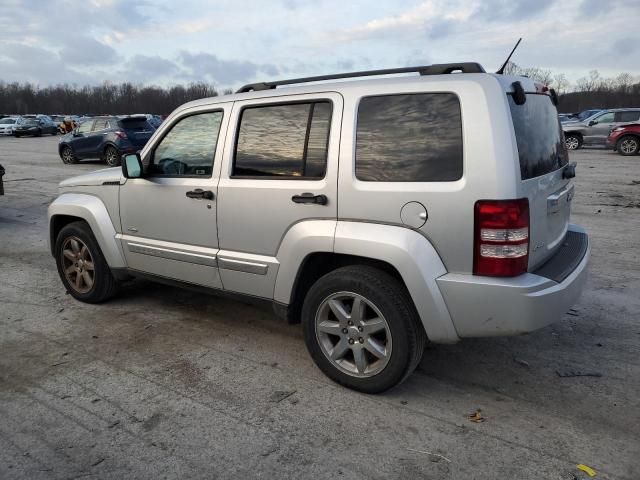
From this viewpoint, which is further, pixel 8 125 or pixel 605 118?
pixel 8 125

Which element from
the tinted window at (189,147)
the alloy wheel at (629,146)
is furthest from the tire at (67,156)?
the alloy wheel at (629,146)

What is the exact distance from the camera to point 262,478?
2611 millimetres

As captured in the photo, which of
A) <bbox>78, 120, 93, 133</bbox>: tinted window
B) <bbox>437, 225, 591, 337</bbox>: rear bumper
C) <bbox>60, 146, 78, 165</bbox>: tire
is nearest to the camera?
<bbox>437, 225, 591, 337</bbox>: rear bumper

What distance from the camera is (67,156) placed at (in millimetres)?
19844

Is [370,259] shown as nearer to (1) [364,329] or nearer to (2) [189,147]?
(1) [364,329]

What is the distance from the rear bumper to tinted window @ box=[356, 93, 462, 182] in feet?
1.97

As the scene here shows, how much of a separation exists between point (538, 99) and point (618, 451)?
211cm

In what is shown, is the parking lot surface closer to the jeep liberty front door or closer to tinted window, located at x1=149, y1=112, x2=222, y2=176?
the jeep liberty front door

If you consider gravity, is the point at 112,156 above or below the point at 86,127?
below

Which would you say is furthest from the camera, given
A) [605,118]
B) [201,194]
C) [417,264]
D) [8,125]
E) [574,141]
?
[8,125]

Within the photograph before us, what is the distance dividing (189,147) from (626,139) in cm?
1913

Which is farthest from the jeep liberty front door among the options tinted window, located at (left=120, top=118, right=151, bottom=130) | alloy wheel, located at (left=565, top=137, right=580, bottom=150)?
alloy wheel, located at (left=565, top=137, right=580, bottom=150)

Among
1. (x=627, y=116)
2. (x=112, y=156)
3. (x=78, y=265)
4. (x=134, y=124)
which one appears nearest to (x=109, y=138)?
(x=112, y=156)

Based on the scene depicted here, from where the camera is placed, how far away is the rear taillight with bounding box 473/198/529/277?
282 centimetres
